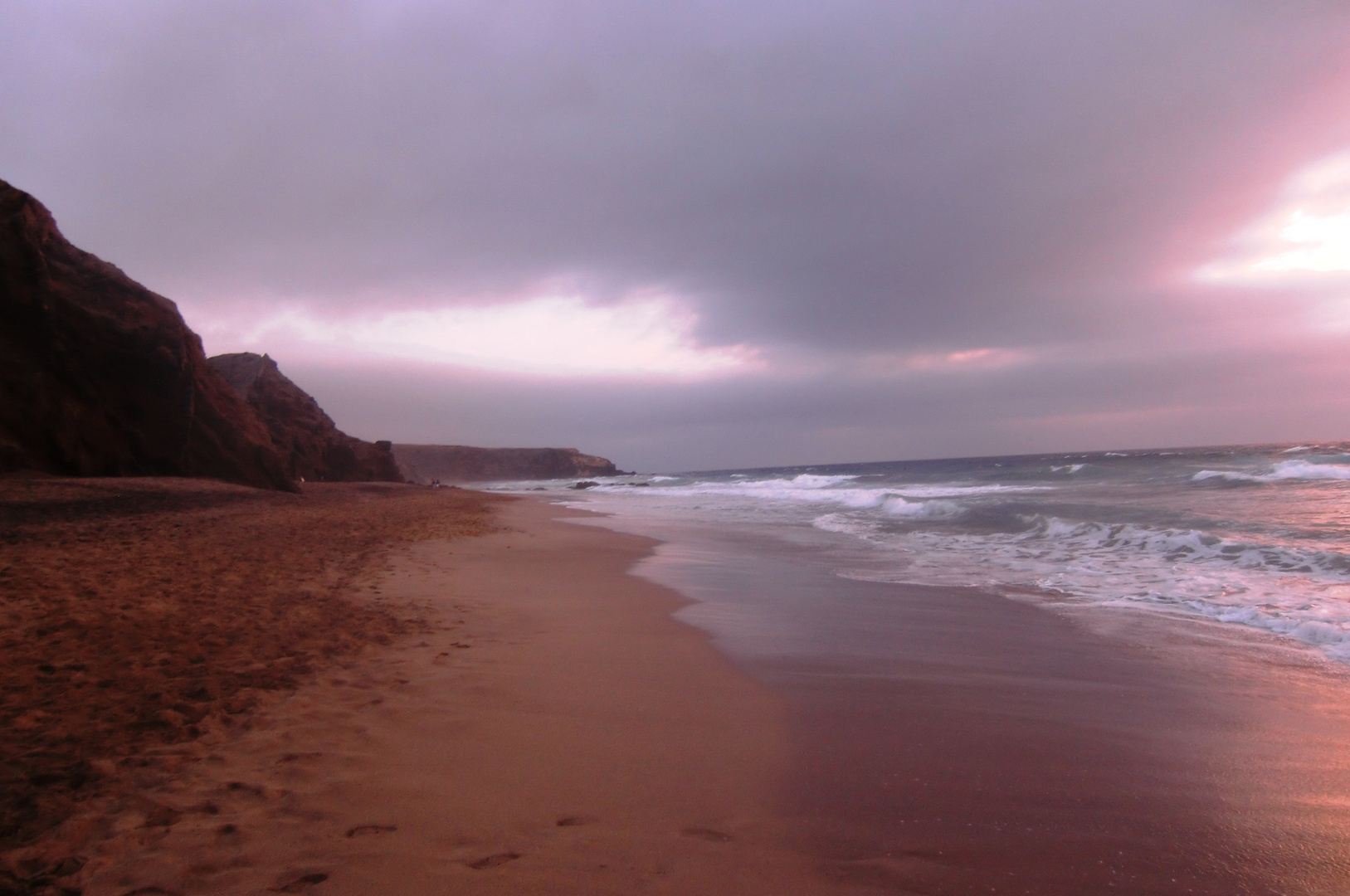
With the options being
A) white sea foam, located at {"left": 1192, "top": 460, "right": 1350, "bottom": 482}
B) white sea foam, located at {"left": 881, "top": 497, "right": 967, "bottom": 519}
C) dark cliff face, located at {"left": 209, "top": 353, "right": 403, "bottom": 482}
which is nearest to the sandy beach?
white sea foam, located at {"left": 881, "top": 497, "right": 967, "bottom": 519}

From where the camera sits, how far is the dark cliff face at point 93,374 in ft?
45.8

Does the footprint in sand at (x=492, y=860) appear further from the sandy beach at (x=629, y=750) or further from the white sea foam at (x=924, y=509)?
the white sea foam at (x=924, y=509)

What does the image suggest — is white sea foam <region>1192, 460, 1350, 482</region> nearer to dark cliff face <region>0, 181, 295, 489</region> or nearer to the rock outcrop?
dark cliff face <region>0, 181, 295, 489</region>

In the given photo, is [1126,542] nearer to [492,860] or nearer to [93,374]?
[492,860]

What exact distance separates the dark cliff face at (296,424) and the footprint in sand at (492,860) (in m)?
27.7

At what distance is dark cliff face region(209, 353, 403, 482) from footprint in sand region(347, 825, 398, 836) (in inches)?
1072

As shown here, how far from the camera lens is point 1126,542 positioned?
11930mm

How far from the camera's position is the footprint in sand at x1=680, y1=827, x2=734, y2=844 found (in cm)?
258

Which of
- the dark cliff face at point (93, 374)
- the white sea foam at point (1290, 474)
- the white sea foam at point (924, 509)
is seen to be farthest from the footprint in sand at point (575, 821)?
the white sea foam at point (1290, 474)

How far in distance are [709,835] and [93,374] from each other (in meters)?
19.5

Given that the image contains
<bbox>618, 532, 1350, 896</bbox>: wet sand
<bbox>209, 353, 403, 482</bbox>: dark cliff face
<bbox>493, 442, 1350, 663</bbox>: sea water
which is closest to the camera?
<bbox>618, 532, 1350, 896</bbox>: wet sand

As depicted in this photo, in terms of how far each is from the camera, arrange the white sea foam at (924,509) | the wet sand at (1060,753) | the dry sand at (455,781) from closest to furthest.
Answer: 1. the dry sand at (455,781)
2. the wet sand at (1060,753)
3. the white sea foam at (924,509)

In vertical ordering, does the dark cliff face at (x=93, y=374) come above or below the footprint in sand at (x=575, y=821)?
above

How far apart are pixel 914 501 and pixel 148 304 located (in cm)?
2400
